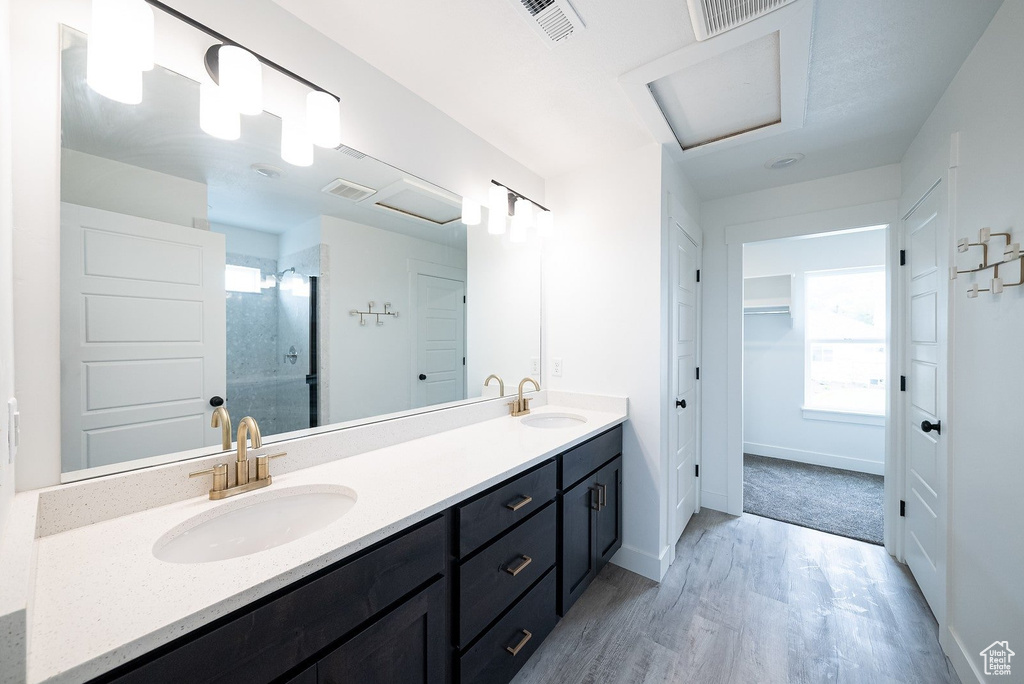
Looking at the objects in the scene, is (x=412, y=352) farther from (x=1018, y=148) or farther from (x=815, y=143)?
(x=815, y=143)

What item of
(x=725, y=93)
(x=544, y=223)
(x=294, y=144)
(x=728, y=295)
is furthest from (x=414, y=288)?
(x=728, y=295)

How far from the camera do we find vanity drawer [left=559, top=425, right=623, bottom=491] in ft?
5.38

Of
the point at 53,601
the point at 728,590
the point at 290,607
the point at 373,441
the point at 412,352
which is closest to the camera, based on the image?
the point at 53,601

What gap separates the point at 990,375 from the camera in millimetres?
1313

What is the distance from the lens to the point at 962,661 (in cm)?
146

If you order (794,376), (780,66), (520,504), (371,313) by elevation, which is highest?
(780,66)

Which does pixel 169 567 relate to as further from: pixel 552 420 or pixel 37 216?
pixel 552 420

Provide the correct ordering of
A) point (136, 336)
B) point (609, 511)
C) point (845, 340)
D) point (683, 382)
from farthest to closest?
point (845, 340), point (683, 382), point (609, 511), point (136, 336)

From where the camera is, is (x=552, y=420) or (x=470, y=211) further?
(x=552, y=420)

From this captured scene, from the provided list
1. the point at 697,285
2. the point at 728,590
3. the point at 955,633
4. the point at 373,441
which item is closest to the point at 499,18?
the point at 373,441

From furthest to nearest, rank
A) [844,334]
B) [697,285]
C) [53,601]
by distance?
[844,334] → [697,285] → [53,601]

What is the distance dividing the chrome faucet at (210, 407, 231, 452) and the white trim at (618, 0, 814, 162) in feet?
6.22

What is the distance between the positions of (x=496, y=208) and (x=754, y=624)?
7.75ft

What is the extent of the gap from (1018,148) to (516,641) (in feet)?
7.30
